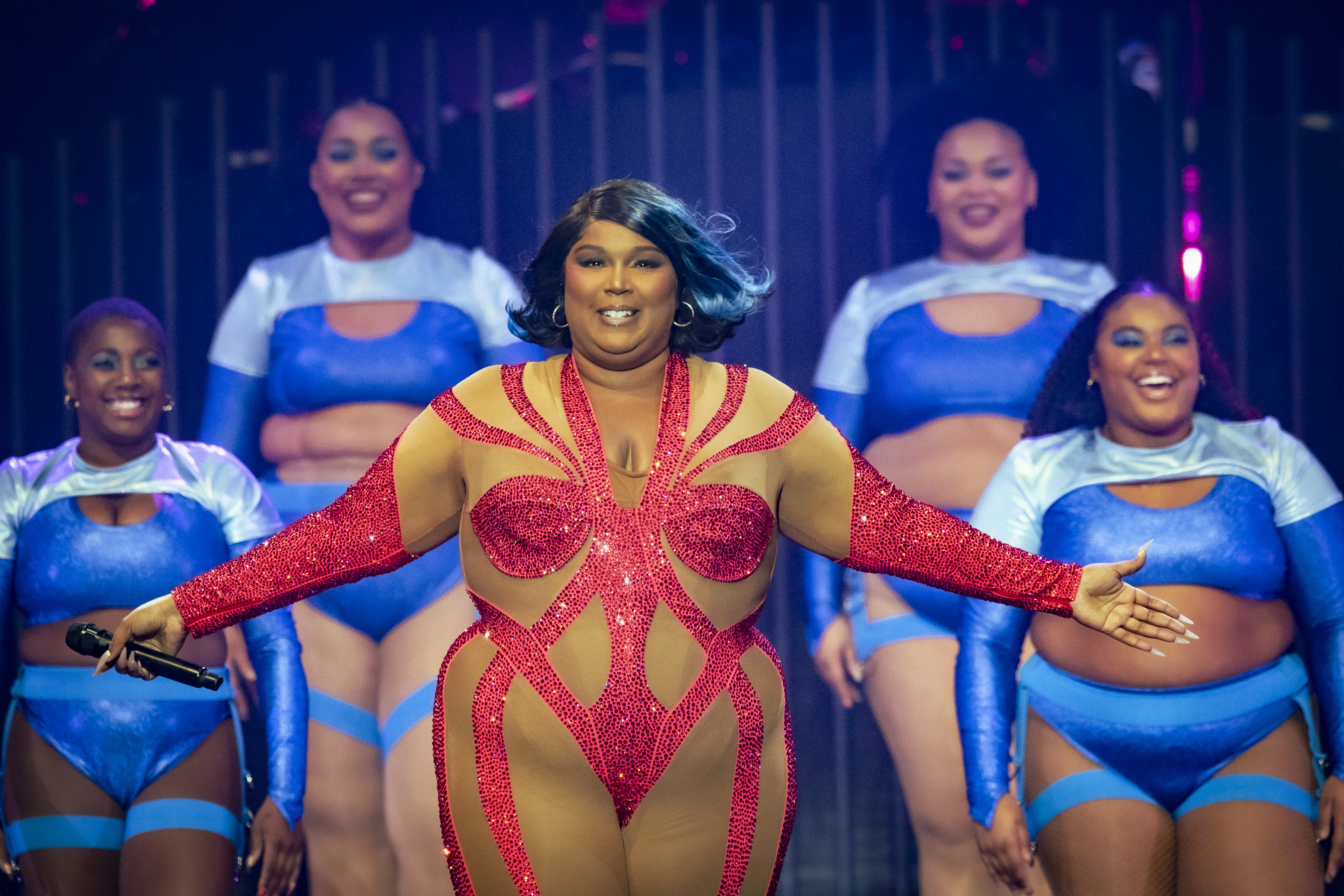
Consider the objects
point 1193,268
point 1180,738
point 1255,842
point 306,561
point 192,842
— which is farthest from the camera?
point 1193,268

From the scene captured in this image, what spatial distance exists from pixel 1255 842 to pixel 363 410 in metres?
2.26

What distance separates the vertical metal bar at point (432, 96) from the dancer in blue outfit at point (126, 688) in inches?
36.6

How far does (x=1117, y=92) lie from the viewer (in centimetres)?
327

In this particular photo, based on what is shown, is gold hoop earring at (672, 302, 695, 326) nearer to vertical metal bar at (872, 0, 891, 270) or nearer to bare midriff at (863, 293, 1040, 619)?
bare midriff at (863, 293, 1040, 619)

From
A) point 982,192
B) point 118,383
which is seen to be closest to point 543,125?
point 982,192

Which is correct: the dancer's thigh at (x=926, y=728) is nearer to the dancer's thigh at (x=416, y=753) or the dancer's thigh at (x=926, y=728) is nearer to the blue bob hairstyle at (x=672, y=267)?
the dancer's thigh at (x=416, y=753)

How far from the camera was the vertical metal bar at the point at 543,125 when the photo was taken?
332 centimetres

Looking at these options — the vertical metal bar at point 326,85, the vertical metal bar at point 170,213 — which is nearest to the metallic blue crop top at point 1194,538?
the vertical metal bar at point 326,85

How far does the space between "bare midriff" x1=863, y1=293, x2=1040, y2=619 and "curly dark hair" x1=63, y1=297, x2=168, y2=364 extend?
1.82m

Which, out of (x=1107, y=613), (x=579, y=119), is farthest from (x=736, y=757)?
(x=579, y=119)

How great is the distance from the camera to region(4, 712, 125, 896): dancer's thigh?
285cm

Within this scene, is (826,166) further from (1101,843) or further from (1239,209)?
(1101,843)

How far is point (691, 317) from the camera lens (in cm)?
198

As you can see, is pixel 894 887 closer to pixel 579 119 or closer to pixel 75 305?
pixel 579 119
